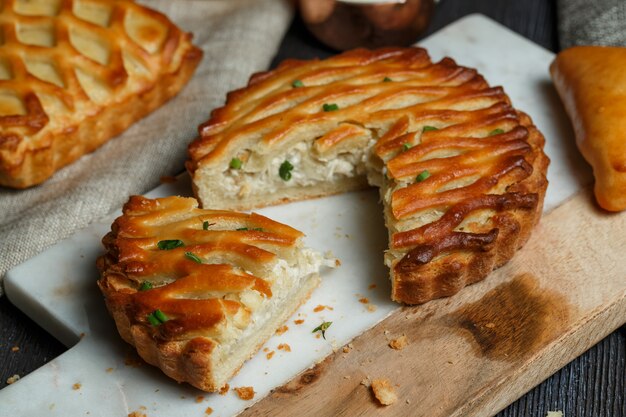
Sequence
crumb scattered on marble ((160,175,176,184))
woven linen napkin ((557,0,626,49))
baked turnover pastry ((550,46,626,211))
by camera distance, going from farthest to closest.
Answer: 1. woven linen napkin ((557,0,626,49))
2. crumb scattered on marble ((160,175,176,184))
3. baked turnover pastry ((550,46,626,211))

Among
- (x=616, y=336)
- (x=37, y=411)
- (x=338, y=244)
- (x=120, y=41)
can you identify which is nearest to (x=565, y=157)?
(x=616, y=336)

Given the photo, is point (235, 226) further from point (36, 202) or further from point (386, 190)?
point (36, 202)

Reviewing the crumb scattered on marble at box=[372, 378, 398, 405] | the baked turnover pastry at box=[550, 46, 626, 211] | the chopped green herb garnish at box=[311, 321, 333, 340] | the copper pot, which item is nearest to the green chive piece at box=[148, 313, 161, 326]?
the chopped green herb garnish at box=[311, 321, 333, 340]

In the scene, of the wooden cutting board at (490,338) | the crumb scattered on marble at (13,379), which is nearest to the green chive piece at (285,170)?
the wooden cutting board at (490,338)

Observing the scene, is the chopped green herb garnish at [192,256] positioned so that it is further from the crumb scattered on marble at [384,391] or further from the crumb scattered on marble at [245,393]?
the crumb scattered on marble at [384,391]

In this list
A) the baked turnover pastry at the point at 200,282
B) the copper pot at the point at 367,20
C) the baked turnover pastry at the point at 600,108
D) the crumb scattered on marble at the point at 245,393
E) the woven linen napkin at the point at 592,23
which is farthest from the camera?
the woven linen napkin at the point at 592,23

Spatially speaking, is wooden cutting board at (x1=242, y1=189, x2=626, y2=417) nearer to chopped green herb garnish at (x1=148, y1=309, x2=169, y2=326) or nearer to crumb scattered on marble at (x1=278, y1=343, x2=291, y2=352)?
crumb scattered on marble at (x1=278, y1=343, x2=291, y2=352)
